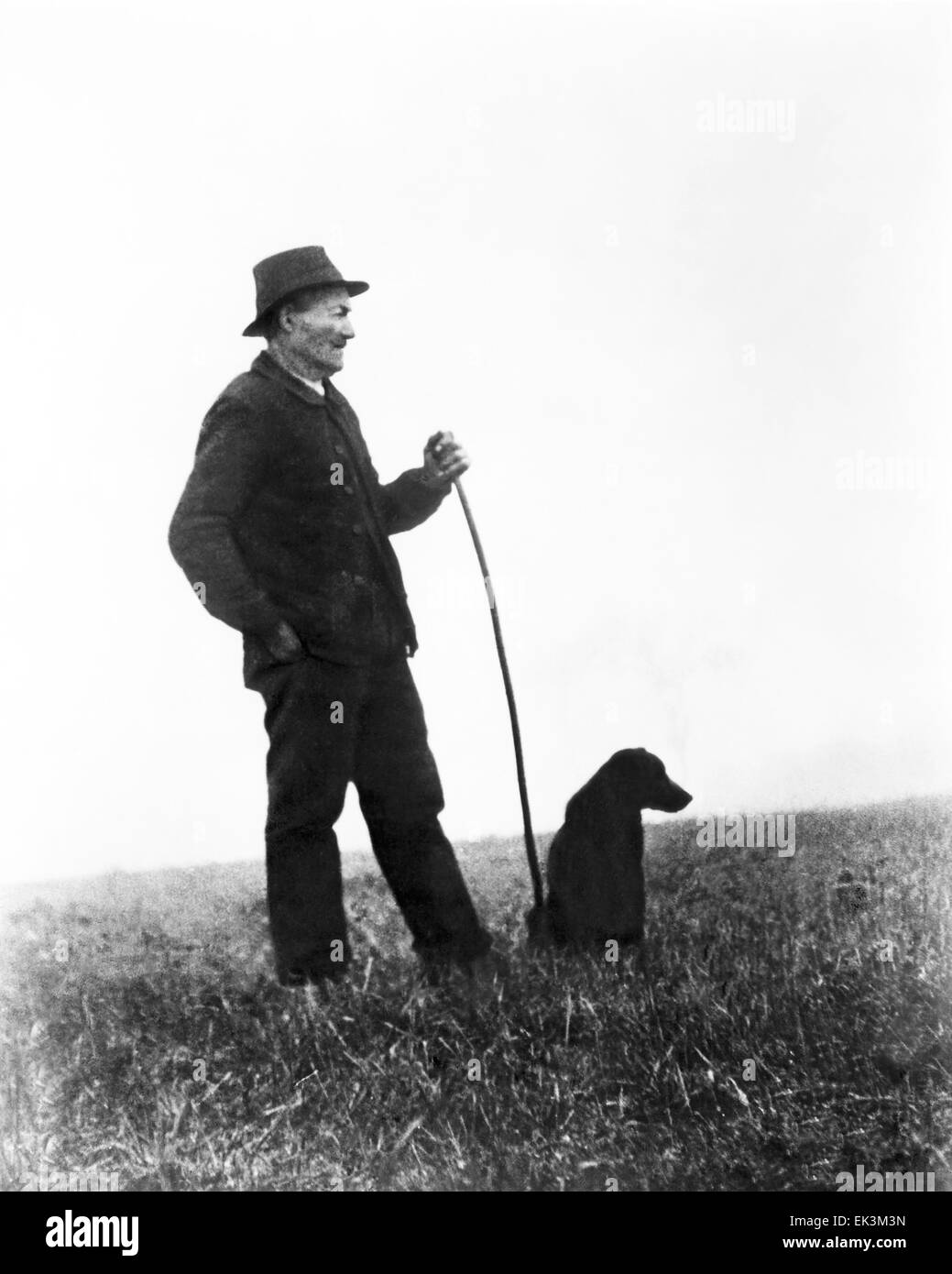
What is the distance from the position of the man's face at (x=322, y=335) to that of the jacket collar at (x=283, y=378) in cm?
8

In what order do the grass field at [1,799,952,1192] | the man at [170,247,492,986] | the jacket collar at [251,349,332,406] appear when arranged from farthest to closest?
the jacket collar at [251,349,332,406] → the man at [170,247,492,986] → the grass field at [1,799,952,1192]

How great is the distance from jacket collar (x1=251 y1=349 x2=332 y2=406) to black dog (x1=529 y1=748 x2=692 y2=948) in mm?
1609

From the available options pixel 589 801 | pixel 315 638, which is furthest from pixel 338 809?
pixel 589 801

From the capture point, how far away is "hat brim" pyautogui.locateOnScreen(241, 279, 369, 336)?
16.1 feet

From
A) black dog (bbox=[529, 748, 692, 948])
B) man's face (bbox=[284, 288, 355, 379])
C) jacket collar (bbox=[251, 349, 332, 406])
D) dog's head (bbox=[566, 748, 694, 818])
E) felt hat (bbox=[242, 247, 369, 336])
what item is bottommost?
black dog (bbox=[529, 748, 692, 948])

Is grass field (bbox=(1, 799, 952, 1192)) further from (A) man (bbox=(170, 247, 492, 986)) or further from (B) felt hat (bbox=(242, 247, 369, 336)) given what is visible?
(B) felt hat (bbox=(242, 247, 369, 336))

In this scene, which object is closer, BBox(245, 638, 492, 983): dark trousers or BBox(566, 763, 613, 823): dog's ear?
BBox(245, 638, 492, 983): dark trousers

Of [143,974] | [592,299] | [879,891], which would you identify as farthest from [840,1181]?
[592,299]

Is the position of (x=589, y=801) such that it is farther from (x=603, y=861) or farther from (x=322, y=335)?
(x=322, y=335)

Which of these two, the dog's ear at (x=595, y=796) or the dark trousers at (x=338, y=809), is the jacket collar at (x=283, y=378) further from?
the dog's ear at (x=595, y=796)

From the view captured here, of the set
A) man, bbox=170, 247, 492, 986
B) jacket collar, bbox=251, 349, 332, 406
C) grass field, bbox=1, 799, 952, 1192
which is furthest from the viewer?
jacket collar, bbox=251, 349, 332, 406

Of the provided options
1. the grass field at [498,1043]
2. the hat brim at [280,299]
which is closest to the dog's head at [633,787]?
the grass field at [498,1043]

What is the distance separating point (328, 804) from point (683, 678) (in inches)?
51.7

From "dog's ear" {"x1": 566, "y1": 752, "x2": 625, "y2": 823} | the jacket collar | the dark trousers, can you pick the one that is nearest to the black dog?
"dog's ear" {"x1": 566, "y1": 752, "x2": 625, "y2": 823}
